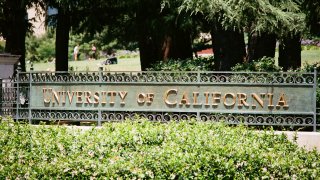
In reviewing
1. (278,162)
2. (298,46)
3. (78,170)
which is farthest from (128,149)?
(298,46)

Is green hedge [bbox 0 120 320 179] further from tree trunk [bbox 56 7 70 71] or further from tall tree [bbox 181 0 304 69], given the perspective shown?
tree trunk [bbox 56 7 70 71]

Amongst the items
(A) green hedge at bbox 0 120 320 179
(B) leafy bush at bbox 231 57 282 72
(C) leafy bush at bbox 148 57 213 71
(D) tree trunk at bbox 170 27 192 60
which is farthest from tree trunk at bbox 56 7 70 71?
(A) green hedge at bbox 0 120 320 179

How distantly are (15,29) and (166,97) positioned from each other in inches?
333

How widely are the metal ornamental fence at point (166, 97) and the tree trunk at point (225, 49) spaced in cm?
199

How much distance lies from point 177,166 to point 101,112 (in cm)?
584

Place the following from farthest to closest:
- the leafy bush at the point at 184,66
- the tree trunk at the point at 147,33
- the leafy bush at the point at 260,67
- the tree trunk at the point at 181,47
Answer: the tree trunk at the point at 181,47, the tree trunk at the point at 147,33, the leafy bush at the point at 184,66, the leafy bush at the point at 260,67

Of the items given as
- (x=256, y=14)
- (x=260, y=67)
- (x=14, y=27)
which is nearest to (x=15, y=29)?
(x=14, y=27)

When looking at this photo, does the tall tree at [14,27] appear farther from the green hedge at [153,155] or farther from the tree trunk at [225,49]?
the green hedge at [153,155]

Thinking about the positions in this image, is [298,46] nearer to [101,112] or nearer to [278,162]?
[101,112]

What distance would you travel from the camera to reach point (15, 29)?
Answer: 17.2 metres

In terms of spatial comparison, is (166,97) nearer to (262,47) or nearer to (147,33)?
(262,47)

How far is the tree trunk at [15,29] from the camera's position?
55.6 ft

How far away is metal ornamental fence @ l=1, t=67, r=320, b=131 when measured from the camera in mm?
10195

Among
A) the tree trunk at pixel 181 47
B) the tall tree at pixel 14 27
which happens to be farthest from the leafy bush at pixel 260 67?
the tall tree at pixel 14 27
